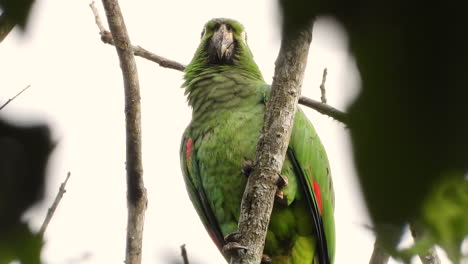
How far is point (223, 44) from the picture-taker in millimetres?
5484

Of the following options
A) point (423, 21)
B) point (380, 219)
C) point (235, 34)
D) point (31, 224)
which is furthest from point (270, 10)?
point (235, 34)

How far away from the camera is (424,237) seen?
0.69 metres

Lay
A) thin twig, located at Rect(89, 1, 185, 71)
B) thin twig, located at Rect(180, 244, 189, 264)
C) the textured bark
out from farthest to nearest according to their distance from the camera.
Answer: thin twig, located at Rect(89, 1, 185, 71) → the textured bark → thin twig, located at Rect(180, 244, 189, 264)

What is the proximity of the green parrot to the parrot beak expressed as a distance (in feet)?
1.34

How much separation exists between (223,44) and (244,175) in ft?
5.26

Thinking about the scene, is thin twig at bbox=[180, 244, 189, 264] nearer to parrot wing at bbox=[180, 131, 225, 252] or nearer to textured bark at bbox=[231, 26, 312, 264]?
textured bark at bbox=[231, 26, 312, 264]

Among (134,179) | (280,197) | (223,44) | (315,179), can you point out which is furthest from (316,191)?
(223,44)

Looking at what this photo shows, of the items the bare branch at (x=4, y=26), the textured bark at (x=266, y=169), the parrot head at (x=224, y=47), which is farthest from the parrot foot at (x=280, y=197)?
the bare branch at (x=4, y=26)

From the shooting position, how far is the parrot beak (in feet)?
17.9

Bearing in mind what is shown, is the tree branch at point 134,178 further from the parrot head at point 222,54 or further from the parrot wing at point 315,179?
the parrot head at point 222,54

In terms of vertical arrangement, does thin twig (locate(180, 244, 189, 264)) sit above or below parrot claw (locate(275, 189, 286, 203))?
above

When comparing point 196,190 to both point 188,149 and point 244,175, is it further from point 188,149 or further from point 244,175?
point 244,175

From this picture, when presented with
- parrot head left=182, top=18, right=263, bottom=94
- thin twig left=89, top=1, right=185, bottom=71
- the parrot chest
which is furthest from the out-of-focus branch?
parrot head left=182, top=18, right=263, bottom=94

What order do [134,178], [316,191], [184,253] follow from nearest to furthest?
[184,253] → [134,178] → [316,191]
